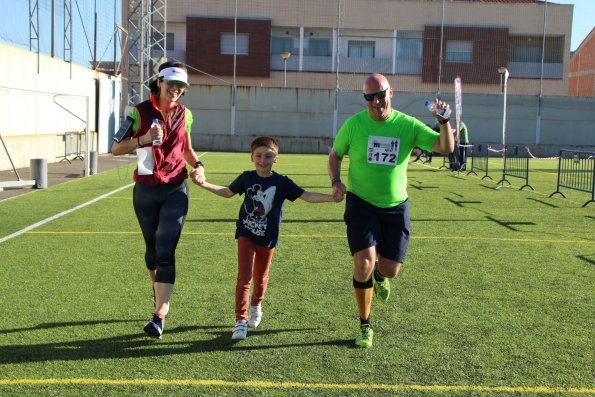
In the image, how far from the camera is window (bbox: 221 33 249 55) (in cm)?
4600

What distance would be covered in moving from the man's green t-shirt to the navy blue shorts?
6 centimetres

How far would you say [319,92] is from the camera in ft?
132

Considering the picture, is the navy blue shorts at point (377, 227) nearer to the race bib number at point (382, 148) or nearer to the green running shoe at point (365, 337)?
the race bib number at point (382, 148)

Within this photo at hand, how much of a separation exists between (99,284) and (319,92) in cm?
3370

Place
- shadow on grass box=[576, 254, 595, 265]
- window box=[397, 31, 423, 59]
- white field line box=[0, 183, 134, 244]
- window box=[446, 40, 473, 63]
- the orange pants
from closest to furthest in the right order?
the orange pants < shadow on grass box=[576, 254, 595, 265] < white field line box=[0, 183, 134, 244] < window box=[397, 31, 423, 59] < window box=[446, 40, 473, 63]

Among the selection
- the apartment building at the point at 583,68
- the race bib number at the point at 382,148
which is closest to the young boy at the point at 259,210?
the race bib number at the point at 382,148

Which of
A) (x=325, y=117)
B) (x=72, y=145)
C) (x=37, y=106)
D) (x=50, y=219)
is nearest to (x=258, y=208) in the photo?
(x=50, y=219)

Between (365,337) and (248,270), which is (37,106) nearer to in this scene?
(248,270)

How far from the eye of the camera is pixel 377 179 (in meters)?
5.77

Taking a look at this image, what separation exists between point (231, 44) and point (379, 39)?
9017 millimetres

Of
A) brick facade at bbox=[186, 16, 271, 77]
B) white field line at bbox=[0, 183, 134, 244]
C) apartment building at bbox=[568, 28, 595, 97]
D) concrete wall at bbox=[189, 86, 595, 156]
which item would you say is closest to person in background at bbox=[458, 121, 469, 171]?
white field line at bbox=[0, 183, 134, 244]

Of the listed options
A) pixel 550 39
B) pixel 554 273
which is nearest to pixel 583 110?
pixel 550 39

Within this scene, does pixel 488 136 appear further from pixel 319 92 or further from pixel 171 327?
pixel 171 327

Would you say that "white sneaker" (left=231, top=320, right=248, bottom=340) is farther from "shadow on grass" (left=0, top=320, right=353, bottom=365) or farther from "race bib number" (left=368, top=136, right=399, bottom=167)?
"race bib number" (left=368, top=136, right=399, bottom=167)
